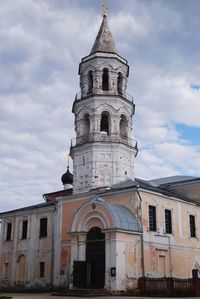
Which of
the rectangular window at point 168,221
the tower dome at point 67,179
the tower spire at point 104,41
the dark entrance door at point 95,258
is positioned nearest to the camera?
the dark entrance door at point 95,258

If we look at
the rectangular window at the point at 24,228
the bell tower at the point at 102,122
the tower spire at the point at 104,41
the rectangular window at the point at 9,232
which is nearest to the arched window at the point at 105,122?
the bell tower at the point at 102,122

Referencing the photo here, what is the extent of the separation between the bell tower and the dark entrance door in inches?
141

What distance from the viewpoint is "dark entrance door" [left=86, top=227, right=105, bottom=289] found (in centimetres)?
2381

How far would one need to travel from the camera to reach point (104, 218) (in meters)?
23.8

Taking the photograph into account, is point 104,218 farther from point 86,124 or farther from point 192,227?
point 86,124

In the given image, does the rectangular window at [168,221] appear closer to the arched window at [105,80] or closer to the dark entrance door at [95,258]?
the dark entrance door at [95,258]

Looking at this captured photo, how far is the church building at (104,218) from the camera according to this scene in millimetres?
23484

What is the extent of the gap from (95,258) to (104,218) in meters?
2.59

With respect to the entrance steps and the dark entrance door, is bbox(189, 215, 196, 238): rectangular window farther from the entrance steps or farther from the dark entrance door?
the entrance steps

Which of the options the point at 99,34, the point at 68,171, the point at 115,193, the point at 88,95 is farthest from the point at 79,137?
the point at 68,171

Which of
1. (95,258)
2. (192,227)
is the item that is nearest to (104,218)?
(95,258)

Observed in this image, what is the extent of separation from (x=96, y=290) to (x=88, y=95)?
44.0 ft

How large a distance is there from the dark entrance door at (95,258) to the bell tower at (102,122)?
3570 mm

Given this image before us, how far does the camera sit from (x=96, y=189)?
88.1 feet
